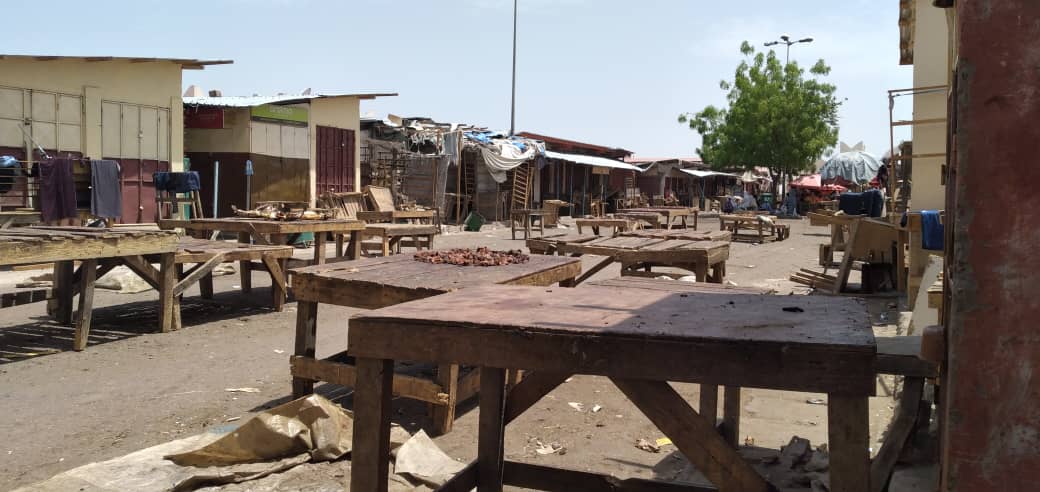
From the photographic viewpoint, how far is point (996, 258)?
1.83 metres

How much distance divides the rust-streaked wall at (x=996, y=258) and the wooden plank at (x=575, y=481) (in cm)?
141

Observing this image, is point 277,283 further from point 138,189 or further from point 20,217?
point 138,189

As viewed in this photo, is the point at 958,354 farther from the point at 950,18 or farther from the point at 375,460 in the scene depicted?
the point at 950,18

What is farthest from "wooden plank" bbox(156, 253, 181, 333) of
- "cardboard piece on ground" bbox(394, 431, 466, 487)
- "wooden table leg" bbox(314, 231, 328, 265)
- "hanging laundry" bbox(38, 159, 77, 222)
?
"hanging laundry" bbox(38, 159, 77, 222)

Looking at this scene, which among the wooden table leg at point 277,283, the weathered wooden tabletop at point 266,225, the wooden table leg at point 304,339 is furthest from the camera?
the weathered wooden tabletop at point 266,225

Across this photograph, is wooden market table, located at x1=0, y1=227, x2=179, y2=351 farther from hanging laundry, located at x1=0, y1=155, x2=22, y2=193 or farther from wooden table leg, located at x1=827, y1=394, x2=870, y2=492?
hanging laundry, located at x1=0, y1=155, x2=22, y2=193

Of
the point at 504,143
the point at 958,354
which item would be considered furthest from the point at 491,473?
the point at 504,143

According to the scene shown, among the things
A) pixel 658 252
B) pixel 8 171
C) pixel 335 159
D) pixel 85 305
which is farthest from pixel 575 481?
pixel 335 159

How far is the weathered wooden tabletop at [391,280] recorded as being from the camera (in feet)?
15.3

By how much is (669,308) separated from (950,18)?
232 cm

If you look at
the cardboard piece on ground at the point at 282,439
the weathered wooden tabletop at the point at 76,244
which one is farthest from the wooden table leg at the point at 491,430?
the weathered wooden tabletop at the point at 76,244

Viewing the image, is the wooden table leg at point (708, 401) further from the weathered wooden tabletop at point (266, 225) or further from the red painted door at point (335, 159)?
the red painted door at point (335, 159)

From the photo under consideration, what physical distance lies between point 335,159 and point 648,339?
1954 centimetres

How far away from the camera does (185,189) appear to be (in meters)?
13.3
